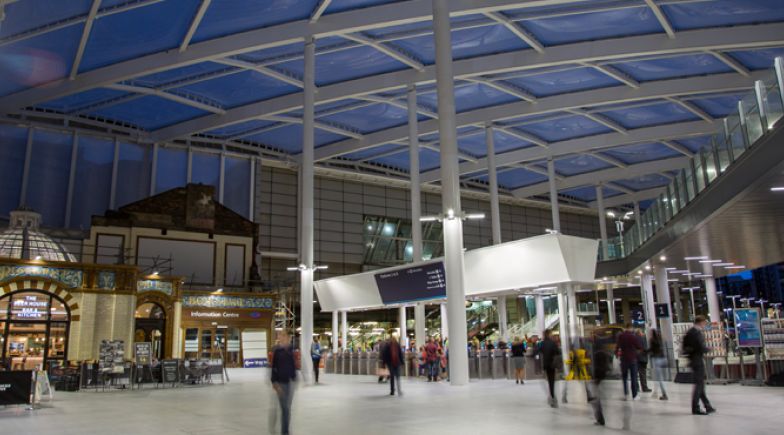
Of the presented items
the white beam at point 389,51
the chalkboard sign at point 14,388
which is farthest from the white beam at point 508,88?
the chalkboard sign at point 14,388

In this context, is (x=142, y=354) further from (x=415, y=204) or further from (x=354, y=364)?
(x=415, y=204)

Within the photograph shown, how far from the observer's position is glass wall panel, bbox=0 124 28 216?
33875 millimetres

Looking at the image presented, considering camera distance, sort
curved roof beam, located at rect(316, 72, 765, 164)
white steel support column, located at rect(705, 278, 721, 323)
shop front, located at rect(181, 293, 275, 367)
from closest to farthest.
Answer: white steel support column, located at rect(705, 278, 721, 323)
curved roof beam, located at rect(316, 72, 765, 164)
shop front, located at rect(181, 293, 275, 367)

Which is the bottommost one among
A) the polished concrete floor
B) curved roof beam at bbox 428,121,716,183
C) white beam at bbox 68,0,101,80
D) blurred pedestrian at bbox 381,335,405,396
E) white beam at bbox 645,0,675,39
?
the polished concrete floor

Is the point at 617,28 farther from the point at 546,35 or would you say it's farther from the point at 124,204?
the point at 124,204

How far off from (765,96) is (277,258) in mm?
33615

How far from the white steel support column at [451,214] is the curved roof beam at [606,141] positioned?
Answer: 840 inches

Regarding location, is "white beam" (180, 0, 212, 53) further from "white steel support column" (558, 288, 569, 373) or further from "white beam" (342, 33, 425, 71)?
"white steel support column" (558, 288, 569, 373)

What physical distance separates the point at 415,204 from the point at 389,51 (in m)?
7.01

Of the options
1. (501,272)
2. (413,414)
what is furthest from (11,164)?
(413,414)

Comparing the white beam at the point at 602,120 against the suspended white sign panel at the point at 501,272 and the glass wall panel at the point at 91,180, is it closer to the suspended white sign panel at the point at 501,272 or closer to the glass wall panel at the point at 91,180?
the suspended white sign panel at the point at 501,272

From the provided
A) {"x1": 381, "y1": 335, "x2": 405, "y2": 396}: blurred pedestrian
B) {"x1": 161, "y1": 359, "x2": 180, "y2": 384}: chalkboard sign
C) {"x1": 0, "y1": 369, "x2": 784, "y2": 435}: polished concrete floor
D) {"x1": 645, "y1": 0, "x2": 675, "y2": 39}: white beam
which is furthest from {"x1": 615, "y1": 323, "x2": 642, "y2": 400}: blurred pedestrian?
{"x1": 645, "y1": 0, "x2": 675, "y2": 39}: white beam

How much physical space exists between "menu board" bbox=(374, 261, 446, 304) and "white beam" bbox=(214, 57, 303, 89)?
35.0ft

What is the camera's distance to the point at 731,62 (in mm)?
28062
